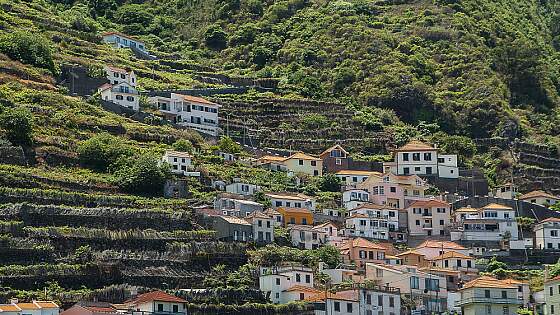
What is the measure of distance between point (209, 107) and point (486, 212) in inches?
922

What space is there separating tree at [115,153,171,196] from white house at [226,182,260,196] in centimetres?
472

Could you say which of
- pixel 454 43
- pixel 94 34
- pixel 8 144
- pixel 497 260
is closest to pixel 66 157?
pixel 8 144

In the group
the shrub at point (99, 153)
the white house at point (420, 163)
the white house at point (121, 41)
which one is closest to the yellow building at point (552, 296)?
the shrub at point (99, 153)

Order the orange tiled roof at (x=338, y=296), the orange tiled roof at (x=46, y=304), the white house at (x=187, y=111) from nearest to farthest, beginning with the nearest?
the orange tiled roof at (x=46, y=304) → the orange tiled roof at (x=338, y=296) → the white house at (x=187, y=111)

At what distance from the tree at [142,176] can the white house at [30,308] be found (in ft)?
Result: 57.0

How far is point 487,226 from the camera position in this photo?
98.5 m

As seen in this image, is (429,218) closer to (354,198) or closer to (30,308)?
(354,198)

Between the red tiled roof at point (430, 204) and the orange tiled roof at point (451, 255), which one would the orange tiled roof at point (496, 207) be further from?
the orange tiled roof at point (451, 255)

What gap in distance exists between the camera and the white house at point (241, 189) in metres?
95.9

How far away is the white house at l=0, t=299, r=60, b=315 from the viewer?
71375 mm

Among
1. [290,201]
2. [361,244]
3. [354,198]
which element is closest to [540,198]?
[354,198]

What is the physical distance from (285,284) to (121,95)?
1156 inches

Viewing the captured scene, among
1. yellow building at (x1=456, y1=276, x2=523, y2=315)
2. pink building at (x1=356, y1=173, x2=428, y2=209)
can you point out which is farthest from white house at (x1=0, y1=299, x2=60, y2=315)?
pink building at (x1=356, y1=173, x2=428, y2=209)

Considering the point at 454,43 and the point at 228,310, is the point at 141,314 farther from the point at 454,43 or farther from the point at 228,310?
the point at 454,43
